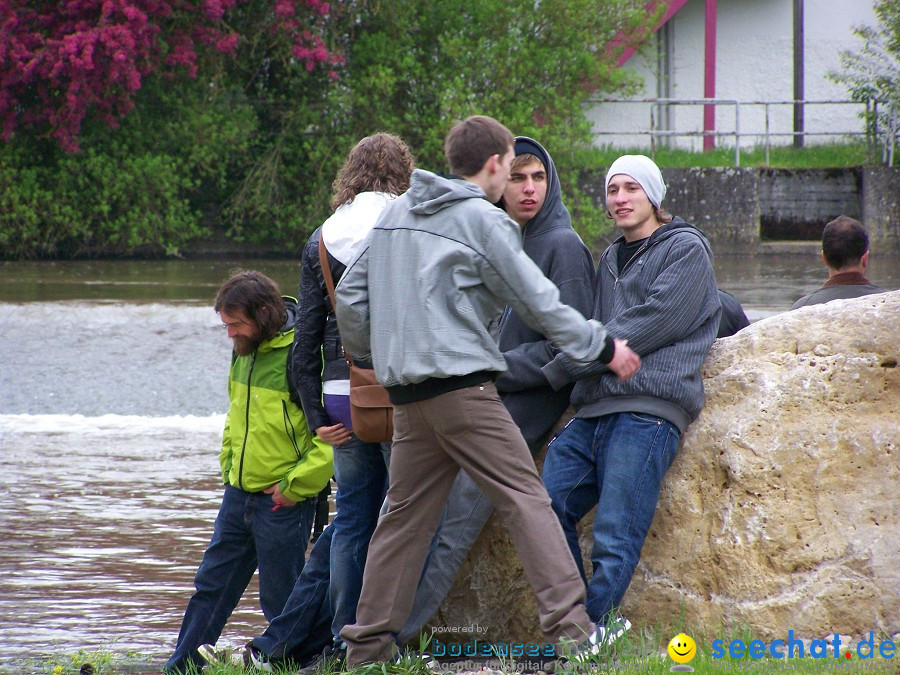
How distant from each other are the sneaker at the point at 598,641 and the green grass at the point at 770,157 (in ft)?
63.0

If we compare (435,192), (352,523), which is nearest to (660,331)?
(435,192)

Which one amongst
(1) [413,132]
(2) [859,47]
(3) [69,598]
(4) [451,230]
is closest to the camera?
(4) [451,230]

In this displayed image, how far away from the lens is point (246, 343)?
4.56 meters

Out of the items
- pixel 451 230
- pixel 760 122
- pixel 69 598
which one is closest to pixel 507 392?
pixel 451 230

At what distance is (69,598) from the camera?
6246 millimetres

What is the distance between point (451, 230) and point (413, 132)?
17.7 m

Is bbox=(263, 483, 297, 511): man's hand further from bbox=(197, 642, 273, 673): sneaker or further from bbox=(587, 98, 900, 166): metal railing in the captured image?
bbox=(587, 98, 900, 166): metal railing

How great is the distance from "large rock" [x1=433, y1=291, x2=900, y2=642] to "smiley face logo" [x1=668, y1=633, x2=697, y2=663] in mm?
390

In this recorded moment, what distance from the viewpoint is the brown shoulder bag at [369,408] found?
411 cm

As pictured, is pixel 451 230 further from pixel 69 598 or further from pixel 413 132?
pixel 413 132

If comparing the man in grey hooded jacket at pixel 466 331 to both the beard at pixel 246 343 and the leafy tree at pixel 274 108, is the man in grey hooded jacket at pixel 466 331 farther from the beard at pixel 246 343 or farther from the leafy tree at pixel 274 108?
the leafy tree at pixel 274 108

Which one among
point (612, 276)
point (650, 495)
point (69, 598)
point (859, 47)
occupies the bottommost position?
point (69, 598)

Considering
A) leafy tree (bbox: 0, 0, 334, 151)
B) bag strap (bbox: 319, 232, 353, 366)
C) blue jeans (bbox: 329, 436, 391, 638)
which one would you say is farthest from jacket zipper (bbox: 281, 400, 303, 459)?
leafy tree (bbox: 0, 0, 334, 151)

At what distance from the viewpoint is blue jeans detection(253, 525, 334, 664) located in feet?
14.7
